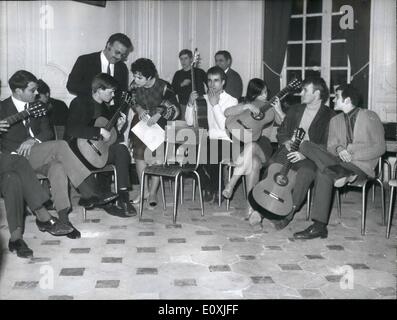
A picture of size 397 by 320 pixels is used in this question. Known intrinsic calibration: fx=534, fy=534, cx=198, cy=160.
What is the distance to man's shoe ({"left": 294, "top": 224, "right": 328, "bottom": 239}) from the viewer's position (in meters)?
3.93

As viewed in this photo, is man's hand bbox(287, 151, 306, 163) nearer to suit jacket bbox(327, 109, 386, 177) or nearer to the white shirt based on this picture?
suit jacket bbox(327, 109, 386, 177)

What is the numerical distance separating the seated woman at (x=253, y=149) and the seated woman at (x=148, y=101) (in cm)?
55

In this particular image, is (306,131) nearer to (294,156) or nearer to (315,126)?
(315,126)

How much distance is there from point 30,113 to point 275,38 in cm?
410

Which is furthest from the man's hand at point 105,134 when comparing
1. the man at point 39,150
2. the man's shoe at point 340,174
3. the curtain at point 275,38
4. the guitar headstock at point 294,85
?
the curtain at point 275,38

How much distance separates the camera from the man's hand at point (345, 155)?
3.99m

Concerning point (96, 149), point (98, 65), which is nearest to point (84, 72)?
point (98, 65)

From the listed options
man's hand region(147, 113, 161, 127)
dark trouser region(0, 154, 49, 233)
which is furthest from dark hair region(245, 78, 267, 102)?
dark trouser region(0, 154, 49, 233)

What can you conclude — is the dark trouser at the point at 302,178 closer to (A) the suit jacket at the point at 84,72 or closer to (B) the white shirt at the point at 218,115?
(B) the white shirt at the point at 218,115

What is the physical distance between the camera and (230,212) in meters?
4.74

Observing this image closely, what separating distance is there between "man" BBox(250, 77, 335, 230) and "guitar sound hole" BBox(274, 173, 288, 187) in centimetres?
12

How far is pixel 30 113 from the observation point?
384 centimetres
